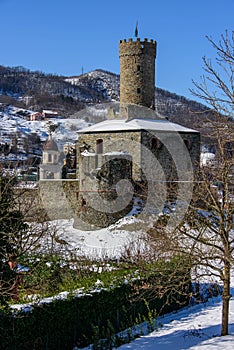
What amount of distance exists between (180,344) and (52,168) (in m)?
22.1

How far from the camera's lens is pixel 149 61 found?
2998 centimetres

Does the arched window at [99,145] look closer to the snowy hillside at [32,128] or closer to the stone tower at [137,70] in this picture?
the stone tower at [137,70]

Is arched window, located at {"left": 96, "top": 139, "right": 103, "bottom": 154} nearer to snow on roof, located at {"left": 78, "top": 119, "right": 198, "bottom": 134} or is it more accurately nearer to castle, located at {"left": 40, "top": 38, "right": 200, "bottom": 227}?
castle, located at {"left": 40, "top": 38, "right": 200, "bottom": 227}

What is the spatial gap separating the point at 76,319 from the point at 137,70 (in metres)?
22.6

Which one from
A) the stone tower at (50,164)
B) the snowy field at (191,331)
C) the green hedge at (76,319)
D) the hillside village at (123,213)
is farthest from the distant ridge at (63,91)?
the green hedge at (76,319)

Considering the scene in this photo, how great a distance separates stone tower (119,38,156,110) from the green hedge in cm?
1990

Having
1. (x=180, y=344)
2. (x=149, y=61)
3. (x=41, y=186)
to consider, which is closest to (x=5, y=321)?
(x=180, y=344)

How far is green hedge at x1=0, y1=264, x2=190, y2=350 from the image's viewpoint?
844 centimetres

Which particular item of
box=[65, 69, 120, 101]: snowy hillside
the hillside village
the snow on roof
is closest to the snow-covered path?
the hillside village

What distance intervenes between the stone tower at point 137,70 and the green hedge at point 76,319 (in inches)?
783

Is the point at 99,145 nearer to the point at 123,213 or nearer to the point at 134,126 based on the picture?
the point at 134,126

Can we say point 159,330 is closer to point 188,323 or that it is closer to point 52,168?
point 188,323

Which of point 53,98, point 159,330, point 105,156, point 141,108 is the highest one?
point 53,98

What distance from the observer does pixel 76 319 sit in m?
9.97
